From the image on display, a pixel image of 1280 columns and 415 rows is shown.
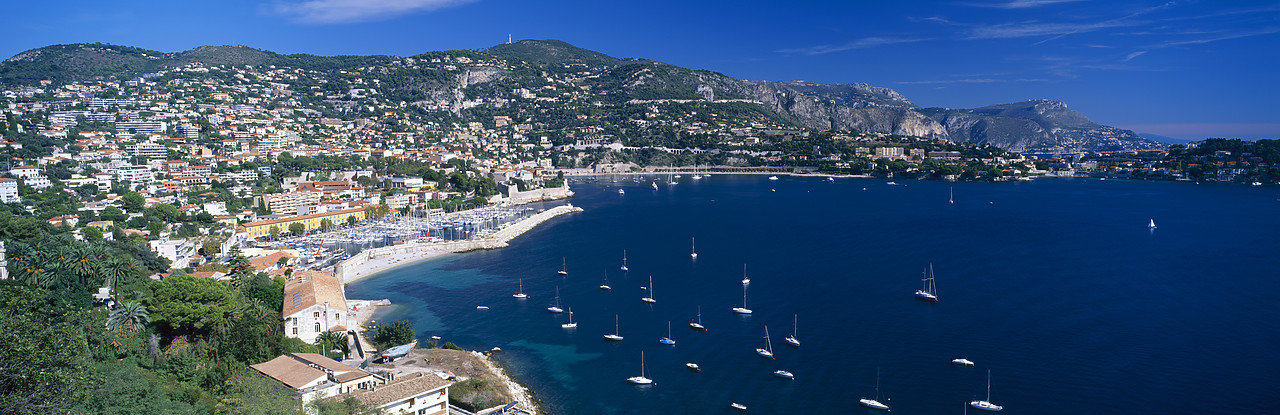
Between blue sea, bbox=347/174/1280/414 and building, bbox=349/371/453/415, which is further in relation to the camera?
blue sea, bbox=347/174/1280/414

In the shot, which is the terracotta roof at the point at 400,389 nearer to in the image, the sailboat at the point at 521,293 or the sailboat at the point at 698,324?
the sailboat at the point at 698,324

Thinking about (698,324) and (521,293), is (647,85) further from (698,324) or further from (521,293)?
(698,324)

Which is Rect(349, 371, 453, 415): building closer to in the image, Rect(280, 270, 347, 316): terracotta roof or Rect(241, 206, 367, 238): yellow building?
Rect(280, 270, 347, 316): terracotta roof

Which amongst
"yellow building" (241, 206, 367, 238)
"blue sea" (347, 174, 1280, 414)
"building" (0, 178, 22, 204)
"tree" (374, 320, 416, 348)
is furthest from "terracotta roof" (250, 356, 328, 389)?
"building" (0, 178, 22, 204)

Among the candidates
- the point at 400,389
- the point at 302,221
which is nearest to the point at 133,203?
the point at 302,221

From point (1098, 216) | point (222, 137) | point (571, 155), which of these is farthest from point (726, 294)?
point (571, 155)

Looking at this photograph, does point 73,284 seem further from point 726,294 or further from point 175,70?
point 175,70

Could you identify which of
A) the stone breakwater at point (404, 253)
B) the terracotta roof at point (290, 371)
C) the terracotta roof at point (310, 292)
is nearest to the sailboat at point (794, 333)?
the terracotta roof at point (290, 371)
